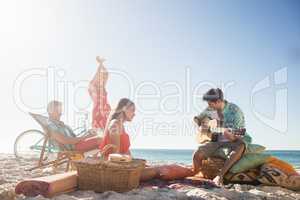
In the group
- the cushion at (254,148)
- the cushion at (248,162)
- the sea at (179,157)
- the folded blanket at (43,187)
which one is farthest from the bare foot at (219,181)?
the sea at (179,157)

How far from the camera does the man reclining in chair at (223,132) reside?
16.1 feet

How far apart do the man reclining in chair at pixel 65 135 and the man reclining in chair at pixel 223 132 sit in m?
2.01

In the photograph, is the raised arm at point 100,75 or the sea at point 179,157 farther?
the sea at point 179,157

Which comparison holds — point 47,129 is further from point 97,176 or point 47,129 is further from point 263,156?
point 263,156

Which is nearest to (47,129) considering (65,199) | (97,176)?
(97,176)

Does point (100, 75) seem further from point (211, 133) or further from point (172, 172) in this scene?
point (172, 172)

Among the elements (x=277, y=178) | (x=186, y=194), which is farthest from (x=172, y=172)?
(x=277, y=178)

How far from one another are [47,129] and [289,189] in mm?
4273

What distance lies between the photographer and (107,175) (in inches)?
152

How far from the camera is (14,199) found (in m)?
3.37

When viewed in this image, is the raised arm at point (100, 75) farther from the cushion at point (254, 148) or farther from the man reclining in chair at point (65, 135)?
the cushion at point (254, 148)

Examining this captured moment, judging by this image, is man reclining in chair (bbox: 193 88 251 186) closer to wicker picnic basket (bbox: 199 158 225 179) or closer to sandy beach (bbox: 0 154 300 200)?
wicker picnic basket (bbox: 199 158 225 179)

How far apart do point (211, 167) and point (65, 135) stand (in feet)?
9.57

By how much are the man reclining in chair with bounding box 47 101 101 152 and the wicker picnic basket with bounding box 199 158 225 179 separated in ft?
6.76
